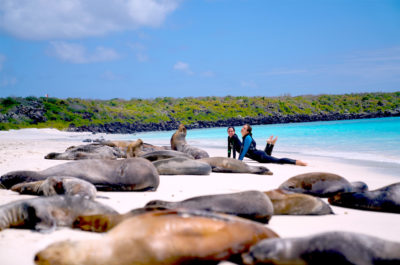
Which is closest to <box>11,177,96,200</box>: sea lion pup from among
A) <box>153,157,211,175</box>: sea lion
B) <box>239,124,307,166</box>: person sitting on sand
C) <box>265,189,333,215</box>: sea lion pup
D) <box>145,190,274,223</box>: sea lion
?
<box>145,190,274,223</box>: sea lion

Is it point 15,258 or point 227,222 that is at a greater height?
point 227,222

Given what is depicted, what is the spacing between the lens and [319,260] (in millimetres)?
2668

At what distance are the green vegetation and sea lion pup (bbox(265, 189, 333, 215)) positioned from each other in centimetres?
3081

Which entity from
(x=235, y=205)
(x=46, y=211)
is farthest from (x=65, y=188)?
(x=235, y=205)

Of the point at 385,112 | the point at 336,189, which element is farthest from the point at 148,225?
the point at 385,112

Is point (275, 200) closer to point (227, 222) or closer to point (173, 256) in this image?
point (227, 222)

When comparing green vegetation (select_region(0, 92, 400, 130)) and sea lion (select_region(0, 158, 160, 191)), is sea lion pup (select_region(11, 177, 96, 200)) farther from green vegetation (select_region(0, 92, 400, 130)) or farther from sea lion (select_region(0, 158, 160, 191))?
green vegetation (select_region(0, 92, 400, 130))

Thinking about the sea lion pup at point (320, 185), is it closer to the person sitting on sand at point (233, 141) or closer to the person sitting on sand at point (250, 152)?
the person sitting on sand at point (250, 152)

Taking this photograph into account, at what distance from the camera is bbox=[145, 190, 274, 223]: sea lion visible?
3912 millimetres

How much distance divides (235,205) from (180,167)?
3.88 meters

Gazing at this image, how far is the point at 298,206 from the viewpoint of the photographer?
15.3 ft

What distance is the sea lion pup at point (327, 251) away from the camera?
262 centimetres

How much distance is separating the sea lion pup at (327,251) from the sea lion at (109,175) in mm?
3174

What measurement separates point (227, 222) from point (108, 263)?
83 centimetres
